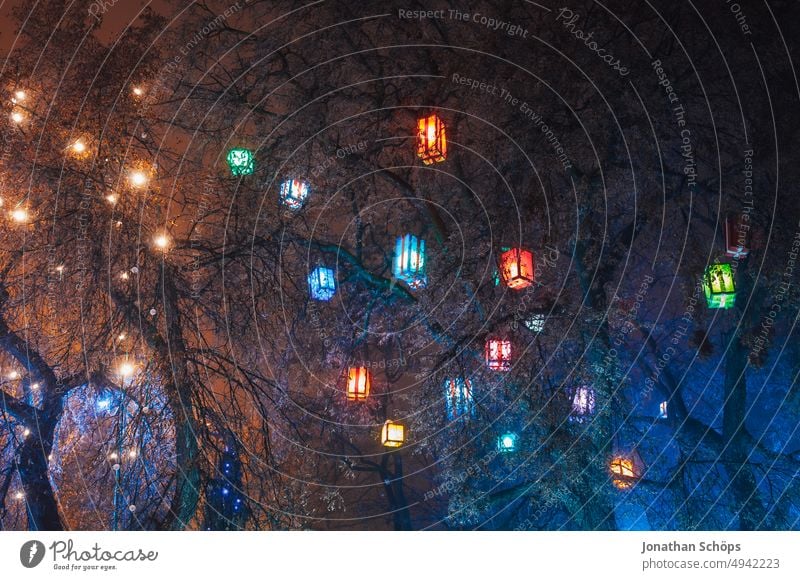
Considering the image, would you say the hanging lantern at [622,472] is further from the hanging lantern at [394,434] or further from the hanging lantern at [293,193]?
the hanging lantern at [293,193]

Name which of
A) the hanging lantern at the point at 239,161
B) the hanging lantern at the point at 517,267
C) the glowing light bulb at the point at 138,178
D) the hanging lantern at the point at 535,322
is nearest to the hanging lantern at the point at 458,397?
the hanging lantern at the point at 535,322

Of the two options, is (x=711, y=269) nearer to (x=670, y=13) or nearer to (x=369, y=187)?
(x=670, y=13)

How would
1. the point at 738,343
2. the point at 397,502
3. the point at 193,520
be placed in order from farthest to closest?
the point at 397,502
the point at 738,343
the point at 193,520

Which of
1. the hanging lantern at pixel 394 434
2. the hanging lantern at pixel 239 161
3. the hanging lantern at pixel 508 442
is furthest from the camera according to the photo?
the hanging lantern at pixel 394 434

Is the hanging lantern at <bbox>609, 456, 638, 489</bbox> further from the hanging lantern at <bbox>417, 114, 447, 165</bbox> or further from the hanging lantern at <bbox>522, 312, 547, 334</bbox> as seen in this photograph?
the hanging lantern at <bbox>417, 114, 447, 165</bbox>

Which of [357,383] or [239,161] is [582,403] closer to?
[357,383]

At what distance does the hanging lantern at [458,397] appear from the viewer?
11.7 m

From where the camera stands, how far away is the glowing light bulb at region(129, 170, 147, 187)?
338 inches

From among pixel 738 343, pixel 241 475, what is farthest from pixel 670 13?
pixel 241 475

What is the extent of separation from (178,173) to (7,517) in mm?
5119

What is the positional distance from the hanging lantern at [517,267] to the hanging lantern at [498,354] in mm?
1371

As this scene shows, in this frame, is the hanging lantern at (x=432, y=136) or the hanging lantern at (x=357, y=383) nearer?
the hanging lantern at (x=432, y=136)

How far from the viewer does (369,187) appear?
1302 centimetres

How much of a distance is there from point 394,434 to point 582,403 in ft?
11.1
